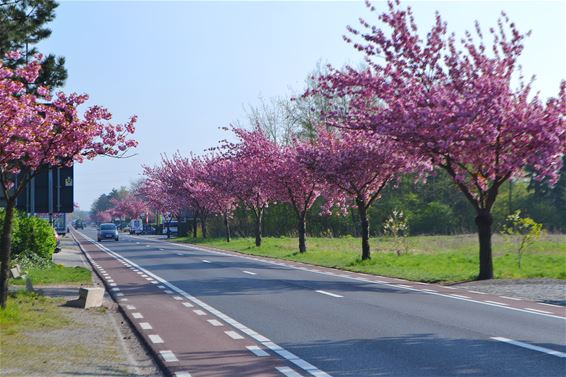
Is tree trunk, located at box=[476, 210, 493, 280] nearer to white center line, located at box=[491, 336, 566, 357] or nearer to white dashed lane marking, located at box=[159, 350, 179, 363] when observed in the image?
white center line, located at box=[491, 336, 566, 357]

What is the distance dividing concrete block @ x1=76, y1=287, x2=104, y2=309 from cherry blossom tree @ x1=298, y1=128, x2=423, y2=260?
1588 cm

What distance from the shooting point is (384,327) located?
1232 cm

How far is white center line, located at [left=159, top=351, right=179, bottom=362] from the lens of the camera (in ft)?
31.9

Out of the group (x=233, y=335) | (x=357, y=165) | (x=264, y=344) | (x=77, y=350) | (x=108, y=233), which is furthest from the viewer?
(x=108, y=233)

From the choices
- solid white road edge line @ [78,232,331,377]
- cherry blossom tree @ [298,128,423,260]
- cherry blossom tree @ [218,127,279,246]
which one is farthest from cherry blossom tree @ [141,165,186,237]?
solid white road edge line @ [78,232,331,377]

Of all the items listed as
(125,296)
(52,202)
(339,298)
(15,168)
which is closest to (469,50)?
(339,298)

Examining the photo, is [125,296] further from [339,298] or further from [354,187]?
[354,187]

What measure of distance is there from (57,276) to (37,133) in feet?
34.1

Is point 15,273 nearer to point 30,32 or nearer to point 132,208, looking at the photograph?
point 30,32

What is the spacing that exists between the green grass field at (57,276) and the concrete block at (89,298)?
4711 mm

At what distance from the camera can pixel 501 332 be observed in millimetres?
11547

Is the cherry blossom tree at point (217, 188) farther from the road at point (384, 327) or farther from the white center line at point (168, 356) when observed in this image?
the white center line at point (168, 356)

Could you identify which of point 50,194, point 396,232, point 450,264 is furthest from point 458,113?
point 50,194

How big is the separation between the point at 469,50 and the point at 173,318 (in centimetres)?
1346
